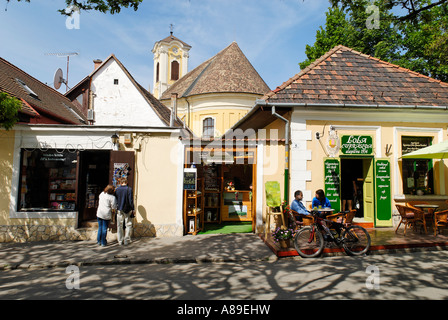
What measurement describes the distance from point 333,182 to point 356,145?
1.43 m

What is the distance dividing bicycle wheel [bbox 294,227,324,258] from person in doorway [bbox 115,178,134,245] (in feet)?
14.7

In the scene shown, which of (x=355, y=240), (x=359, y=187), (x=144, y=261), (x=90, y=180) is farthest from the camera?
(x=359, y=187)

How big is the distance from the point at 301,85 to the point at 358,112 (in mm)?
2013

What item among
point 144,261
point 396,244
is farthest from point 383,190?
point 144,261

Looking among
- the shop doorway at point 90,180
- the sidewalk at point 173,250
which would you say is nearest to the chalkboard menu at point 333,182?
the sidewalk at point 173,250

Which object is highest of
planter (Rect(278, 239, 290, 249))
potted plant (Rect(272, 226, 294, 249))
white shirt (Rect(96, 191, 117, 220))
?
white shirt (Rect(96, 191, 117, 220))

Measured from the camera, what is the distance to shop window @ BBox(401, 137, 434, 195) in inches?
374

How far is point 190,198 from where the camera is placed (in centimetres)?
910

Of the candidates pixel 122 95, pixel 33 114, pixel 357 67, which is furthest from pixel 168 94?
pixel 357 67

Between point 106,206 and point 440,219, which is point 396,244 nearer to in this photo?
point 440,219

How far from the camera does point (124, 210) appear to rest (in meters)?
7.89

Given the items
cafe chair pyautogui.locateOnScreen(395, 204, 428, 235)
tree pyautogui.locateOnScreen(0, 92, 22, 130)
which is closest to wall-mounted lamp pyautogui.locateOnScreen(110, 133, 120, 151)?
tree pyautogui.locateOnScreen(0, 92, 22, 130)

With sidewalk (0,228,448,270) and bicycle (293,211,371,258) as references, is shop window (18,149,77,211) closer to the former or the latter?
sidewalk (0,228,448,270)

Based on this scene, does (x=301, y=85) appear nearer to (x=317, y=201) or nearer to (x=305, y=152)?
(x=305, y=152)
